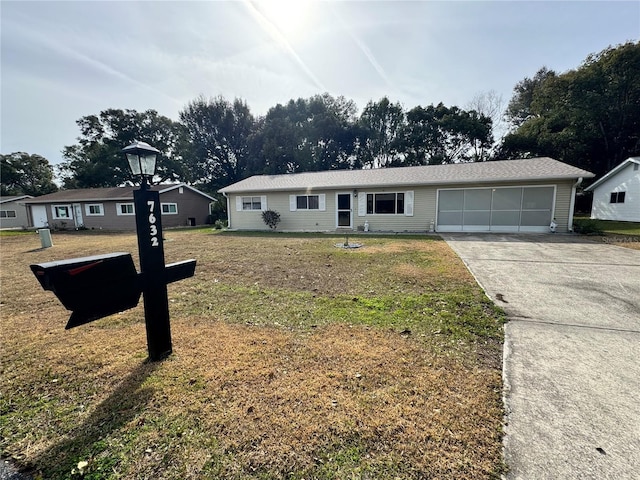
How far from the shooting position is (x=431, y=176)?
45.1ft

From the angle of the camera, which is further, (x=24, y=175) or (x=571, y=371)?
(x=24, y=175)

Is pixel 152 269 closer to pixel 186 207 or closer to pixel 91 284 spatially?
pixel 91 284

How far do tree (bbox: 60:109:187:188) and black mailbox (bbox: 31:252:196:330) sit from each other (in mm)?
33625

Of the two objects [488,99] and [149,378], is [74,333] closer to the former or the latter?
[149,378]

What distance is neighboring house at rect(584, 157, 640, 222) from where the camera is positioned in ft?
53.4

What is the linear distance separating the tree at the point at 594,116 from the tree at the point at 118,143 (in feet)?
117

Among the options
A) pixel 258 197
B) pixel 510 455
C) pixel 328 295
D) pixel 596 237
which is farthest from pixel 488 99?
pixel 510 455

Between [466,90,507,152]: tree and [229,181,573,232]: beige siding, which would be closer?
[229,181,573,232]: beige siding

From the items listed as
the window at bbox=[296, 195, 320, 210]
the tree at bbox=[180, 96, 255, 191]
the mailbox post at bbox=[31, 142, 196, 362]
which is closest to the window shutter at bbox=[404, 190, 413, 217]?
the window at bbox=[296, 195, 320, 210]

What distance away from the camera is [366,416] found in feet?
6.57

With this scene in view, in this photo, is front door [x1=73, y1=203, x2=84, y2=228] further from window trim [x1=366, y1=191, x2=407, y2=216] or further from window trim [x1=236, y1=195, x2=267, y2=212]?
window trim [x1=366, y1=191, x2=407, y2=216]

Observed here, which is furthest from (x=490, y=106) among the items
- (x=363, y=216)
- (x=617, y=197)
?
(x=363, y=216)

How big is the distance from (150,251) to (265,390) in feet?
5.46

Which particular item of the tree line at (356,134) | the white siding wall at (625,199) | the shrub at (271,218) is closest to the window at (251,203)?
the shrub at (271,218)
